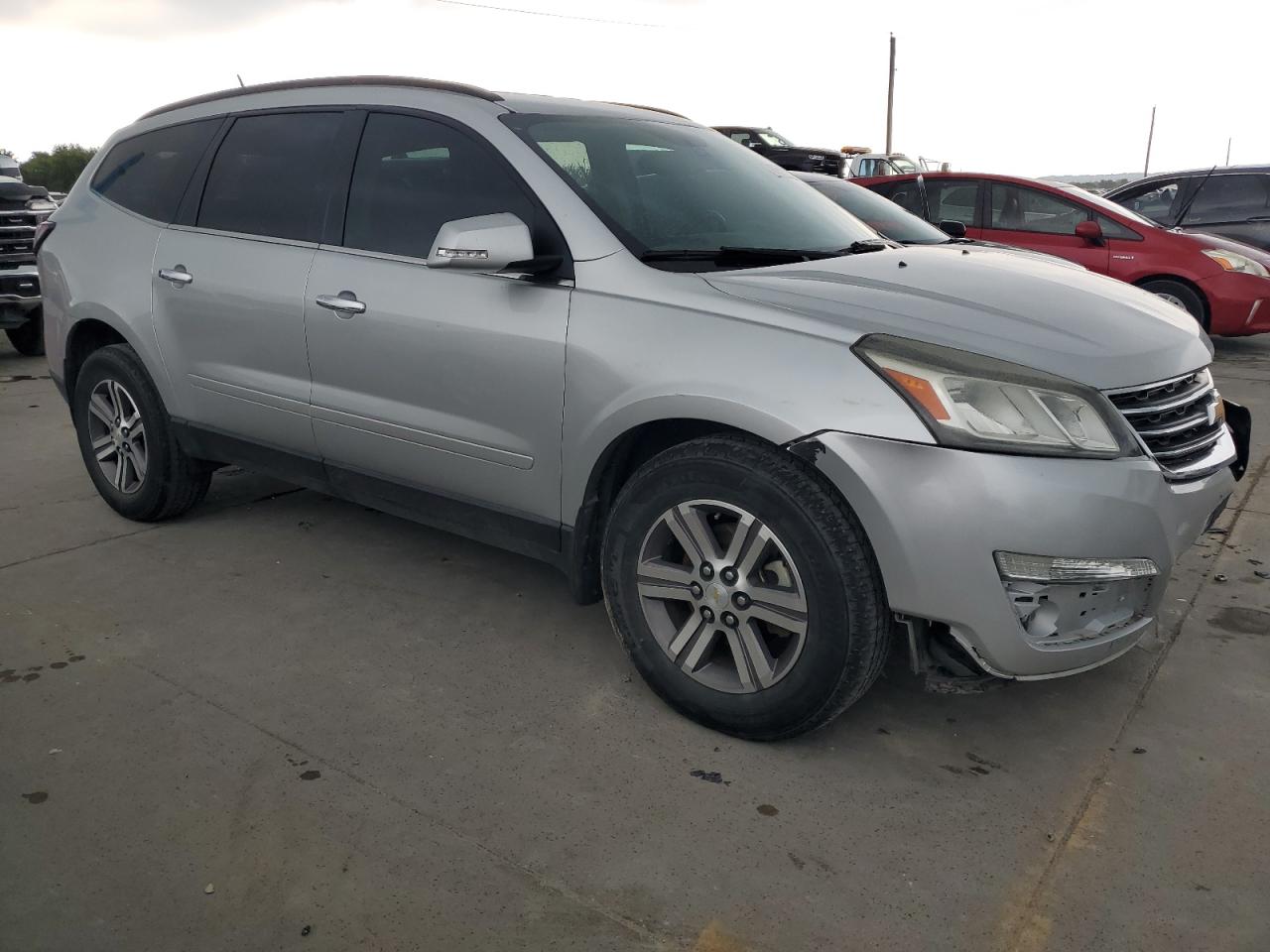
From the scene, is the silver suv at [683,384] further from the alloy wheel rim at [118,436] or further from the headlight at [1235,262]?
the headlight at [1235,262]

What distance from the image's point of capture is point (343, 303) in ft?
11.4

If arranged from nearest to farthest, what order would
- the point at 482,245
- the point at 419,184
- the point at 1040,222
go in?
the point at 482,245 → the point at 419,184 → the point at 1040,222

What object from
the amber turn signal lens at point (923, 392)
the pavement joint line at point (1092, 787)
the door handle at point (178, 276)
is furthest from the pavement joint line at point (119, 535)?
the pavement joint line at point (1092, 787)

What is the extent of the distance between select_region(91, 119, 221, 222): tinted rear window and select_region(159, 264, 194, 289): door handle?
0.24 metres

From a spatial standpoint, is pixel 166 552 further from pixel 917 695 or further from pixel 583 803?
pixel 917 695

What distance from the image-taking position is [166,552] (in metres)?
4.27

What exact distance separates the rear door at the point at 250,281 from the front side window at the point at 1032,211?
684 centimetres

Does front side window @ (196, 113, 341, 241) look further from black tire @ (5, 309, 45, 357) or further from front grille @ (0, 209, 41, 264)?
black tire @ (5, 309, 45, 357)

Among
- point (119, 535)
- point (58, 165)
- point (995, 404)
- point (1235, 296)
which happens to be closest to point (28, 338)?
point (119, 535)

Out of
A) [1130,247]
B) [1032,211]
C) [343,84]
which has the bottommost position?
[1130,247]

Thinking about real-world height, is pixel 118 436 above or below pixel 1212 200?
below

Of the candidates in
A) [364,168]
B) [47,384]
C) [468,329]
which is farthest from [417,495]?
[47,384]

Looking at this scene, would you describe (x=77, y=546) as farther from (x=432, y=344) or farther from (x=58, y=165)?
(x=58, y=165)

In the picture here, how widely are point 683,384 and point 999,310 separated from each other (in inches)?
33.3
